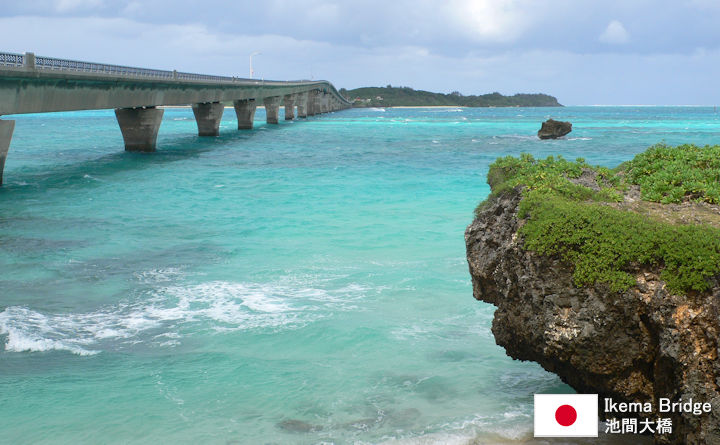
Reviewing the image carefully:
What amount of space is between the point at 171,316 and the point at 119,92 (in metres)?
35.8

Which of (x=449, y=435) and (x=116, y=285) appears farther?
(x=116, y=285)

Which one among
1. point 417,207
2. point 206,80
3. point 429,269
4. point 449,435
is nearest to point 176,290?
point 429,269

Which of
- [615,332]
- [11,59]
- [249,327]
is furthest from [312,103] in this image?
[615,332]

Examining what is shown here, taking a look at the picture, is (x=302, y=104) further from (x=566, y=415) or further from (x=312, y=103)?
(x=566, y=415)

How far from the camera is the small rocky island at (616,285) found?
666cm

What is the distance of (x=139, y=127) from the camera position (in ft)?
182

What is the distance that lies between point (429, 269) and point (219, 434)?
9455 mm

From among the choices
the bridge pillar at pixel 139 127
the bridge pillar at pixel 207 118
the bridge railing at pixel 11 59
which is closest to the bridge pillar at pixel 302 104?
the bridge pillar at pixel 207 118

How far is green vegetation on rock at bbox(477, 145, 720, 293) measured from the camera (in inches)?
268

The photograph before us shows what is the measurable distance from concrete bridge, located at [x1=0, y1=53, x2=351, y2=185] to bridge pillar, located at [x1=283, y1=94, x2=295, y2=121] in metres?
31.1

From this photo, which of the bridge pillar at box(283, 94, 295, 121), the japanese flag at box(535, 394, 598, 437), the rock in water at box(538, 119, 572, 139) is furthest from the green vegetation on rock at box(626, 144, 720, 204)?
the bridge pillar at box(283, 94, 295, 121)

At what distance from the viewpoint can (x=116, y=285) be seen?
1605cm

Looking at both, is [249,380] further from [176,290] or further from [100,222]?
[100,222]

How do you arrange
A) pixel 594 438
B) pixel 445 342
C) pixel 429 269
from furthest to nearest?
pixel 429 269 < pixel 445 342 < pixel 594 438
